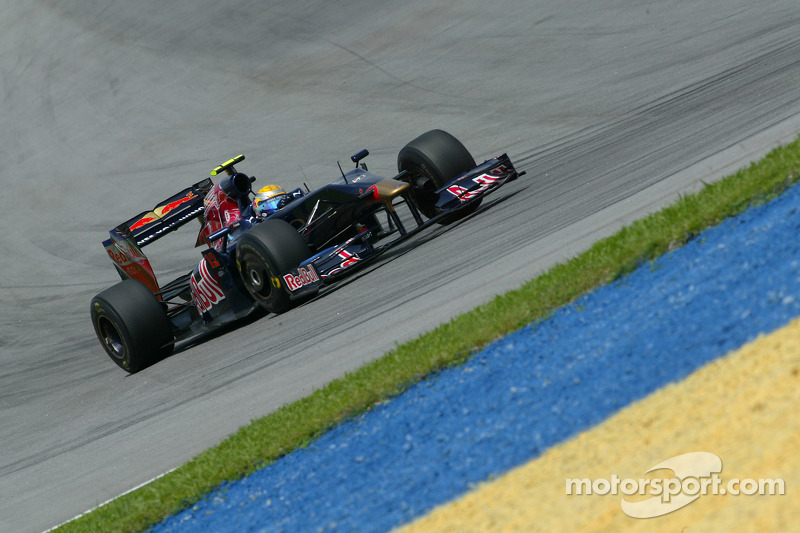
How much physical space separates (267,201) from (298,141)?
8602mm

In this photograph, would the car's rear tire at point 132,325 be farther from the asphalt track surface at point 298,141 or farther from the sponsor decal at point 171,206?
the sponsor decal at point 171,206

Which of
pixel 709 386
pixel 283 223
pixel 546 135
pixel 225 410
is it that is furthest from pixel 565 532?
pixel 546 135

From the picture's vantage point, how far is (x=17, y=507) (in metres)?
6.59

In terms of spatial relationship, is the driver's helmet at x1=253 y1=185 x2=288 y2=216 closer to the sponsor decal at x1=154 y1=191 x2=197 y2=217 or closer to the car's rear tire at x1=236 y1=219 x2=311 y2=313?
the car's rear tire at x1=236 y1=219 x2=311 y2=313

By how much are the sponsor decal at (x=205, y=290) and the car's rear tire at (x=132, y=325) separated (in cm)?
40

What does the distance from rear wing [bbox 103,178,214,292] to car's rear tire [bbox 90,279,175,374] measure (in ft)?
2.19

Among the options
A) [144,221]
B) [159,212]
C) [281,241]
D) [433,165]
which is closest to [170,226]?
[159,212]

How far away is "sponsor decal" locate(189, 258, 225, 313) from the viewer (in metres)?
10.0

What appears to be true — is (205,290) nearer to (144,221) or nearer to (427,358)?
(144,221)

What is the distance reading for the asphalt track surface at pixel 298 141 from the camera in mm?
7457

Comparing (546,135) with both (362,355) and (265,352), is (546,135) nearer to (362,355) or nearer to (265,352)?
(265,352)

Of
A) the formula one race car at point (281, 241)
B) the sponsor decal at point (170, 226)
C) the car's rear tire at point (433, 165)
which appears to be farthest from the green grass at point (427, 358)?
the sponsor decal at point (170, 226)

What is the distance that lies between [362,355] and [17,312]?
9210 mm

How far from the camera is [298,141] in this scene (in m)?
18.7
